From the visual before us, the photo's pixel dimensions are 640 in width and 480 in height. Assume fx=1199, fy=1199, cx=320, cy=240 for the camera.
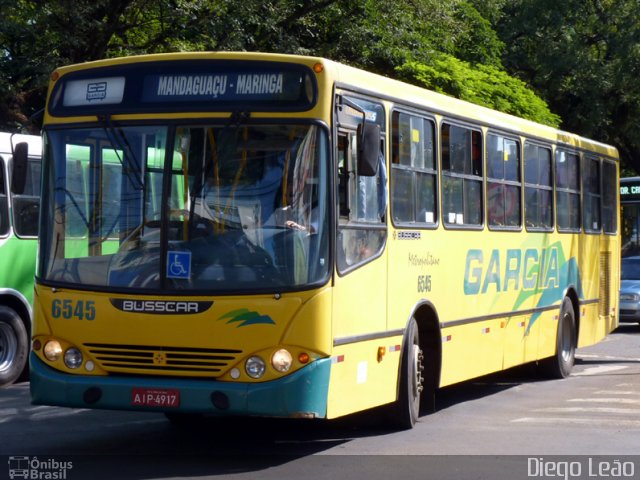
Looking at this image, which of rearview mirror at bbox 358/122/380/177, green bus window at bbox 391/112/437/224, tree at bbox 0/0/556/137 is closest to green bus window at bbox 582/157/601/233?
tree at bbox 0/0/556/137

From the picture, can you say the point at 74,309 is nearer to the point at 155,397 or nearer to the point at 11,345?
the point at 155,397

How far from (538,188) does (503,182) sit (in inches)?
56.3

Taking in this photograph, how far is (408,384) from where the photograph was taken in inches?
411

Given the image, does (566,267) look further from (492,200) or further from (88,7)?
(88,7)

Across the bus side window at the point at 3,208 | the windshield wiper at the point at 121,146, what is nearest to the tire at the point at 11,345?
the bus side window at the point at 3,208

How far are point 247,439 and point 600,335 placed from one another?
27.5ft

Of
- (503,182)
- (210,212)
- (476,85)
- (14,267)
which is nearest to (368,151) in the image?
(210,212)

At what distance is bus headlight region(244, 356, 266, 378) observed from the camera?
852cm

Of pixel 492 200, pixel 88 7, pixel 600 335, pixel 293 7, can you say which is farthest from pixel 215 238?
pixel 293 7

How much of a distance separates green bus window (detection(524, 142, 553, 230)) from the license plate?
6552mm

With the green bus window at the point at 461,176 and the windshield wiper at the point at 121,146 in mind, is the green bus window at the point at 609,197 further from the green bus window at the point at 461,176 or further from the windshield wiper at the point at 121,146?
the windshield wiper at the point at 121,146

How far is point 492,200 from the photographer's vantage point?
1282 cm

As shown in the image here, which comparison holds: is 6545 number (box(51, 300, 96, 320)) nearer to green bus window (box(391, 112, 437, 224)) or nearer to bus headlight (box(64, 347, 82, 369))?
bus headlight (box(64, 347, 82, 369))

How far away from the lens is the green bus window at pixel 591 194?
16562mm
